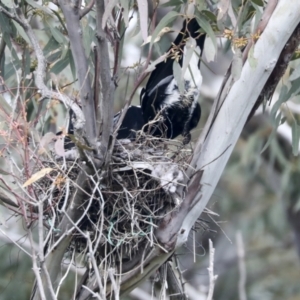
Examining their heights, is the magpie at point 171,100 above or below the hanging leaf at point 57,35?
below

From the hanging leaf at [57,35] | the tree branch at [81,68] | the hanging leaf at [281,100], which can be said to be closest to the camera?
the tree branch at [81,68]

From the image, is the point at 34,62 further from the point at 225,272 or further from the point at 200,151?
the point at 225,272

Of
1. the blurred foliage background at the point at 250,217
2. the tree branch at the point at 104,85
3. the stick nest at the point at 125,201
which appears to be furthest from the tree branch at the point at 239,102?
the blurred foliage background at the point at 250,217

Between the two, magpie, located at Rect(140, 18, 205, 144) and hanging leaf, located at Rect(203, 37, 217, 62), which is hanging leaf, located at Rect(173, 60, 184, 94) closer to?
hanging leaf, located at Rect(203, 37, 217, 62)

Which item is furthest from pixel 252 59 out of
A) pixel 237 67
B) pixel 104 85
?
pixel 104 85

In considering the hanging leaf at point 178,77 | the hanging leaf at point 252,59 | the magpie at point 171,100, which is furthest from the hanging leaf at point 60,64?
the hanging leaf at point 252,59

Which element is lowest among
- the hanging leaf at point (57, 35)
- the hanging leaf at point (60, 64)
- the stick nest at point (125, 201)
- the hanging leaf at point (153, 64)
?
the stick nest at point (125, 201)

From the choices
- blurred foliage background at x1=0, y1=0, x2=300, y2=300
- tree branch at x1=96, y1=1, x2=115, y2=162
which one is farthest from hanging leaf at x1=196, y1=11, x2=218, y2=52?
blurred foliage background at x1=0, y1=0, x2=300, y2=300

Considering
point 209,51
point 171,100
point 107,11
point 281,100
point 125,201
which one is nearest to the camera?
point 107,11

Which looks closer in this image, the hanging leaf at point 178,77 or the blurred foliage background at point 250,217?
the hanging leaf at point 178,77

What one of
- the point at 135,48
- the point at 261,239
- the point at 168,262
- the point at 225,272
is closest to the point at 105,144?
the point at 168,262

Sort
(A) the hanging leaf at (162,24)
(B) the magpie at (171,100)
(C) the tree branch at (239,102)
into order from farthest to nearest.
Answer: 1. (B) the magpie at (171,100)
2. (C) the tree branch at (239,102)
3. (A) the hanging leaf at (162,24)

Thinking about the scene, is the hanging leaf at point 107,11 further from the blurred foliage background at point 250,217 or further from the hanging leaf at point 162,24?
the blurred foliage background at point 250,217

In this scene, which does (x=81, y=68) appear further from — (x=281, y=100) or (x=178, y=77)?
(x=281, y=100)
